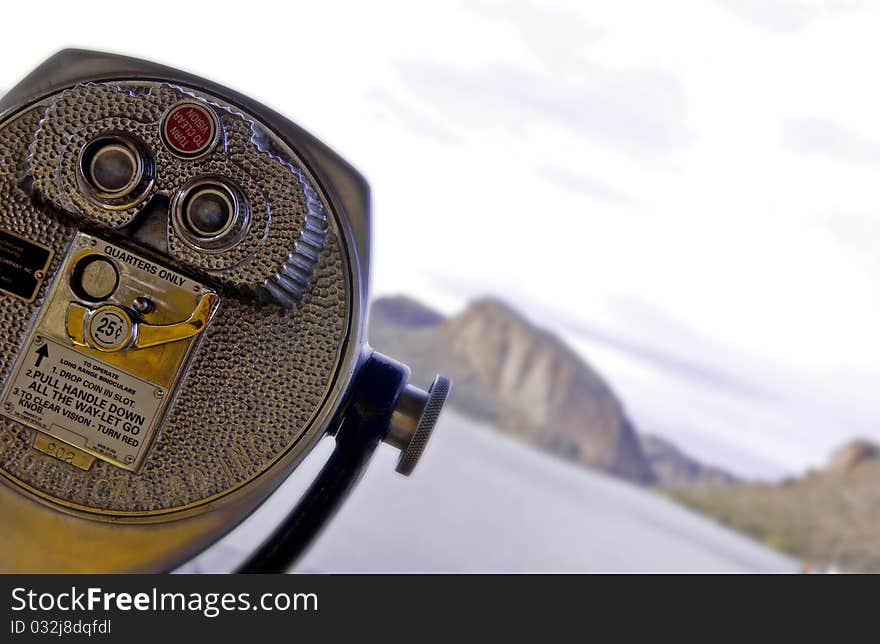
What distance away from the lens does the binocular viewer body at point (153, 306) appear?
2.93ft

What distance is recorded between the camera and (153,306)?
90 centimetres

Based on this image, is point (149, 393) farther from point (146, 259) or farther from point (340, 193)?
point (340, 193)

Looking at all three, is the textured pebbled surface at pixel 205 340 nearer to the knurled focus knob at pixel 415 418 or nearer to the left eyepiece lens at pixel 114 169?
the left eyepiece lens at pixel 114 169

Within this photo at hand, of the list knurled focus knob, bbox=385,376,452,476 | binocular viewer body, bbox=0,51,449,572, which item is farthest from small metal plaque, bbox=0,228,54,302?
knurled focus knob, bbox=385,376,452,476

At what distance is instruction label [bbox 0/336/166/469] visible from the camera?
0.90 m

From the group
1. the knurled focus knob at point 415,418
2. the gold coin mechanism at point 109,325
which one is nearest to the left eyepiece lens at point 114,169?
the gold coin mechanism at point 109,325

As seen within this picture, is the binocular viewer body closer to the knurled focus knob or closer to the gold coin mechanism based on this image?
the gold coin mechanism

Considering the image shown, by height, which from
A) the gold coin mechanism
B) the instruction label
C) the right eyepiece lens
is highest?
the right eyepiece lens

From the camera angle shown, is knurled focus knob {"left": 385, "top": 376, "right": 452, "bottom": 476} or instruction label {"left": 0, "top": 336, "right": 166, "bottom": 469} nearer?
instruction label {"left": 0, "top": 336, "right": 166, "bottom": 469}

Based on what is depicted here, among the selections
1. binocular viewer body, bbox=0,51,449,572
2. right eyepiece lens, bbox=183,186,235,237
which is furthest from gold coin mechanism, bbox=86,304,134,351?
right eyepiece lens, bbox=183,186,235,237

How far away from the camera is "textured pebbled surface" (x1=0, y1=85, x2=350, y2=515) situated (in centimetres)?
89

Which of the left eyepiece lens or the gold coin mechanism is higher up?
the left eyepiece lens

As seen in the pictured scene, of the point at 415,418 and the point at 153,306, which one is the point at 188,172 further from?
the point at 415,418
